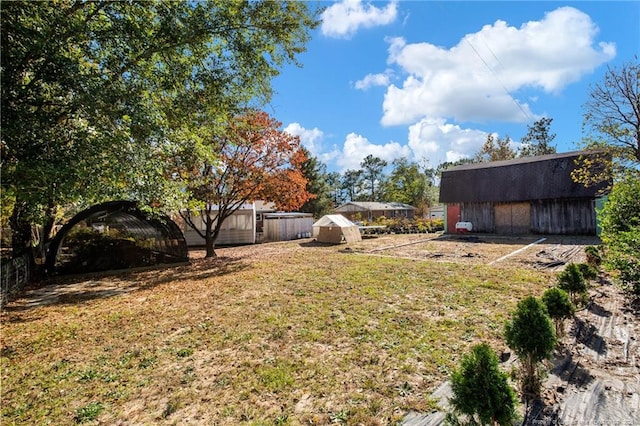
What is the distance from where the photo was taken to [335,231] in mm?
18078

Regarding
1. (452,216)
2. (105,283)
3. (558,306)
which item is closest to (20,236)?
(105,283)

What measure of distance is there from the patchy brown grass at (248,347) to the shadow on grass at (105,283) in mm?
106

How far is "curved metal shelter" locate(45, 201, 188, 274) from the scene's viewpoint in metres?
9.73

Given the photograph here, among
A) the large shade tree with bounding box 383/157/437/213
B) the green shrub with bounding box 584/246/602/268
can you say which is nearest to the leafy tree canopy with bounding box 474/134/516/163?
the large shade tree with bounding box 383/157/437/213

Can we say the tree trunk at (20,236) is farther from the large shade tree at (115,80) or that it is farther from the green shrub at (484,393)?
the green shrub at (484,393)

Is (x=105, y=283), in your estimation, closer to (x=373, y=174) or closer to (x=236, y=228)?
(x=236, y=228)

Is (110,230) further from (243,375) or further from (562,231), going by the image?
(562,231)

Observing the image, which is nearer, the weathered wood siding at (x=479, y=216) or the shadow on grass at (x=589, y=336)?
the shadow on grass at (x=589, y=336)

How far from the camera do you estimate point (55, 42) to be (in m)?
5.01

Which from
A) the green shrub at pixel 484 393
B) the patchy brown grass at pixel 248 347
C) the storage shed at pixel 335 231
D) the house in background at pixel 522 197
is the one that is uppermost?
the house in background at pixel 522 197

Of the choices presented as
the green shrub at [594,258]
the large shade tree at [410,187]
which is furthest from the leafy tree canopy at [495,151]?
the green shrub at [594,258]

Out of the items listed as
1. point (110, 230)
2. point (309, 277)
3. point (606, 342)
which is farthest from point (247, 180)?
point (606, 342)

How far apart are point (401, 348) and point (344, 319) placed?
4.47ft

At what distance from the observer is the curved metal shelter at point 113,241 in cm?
973
